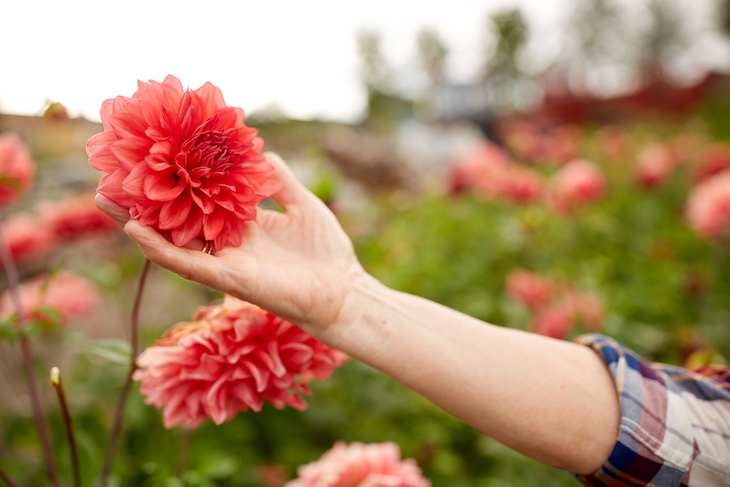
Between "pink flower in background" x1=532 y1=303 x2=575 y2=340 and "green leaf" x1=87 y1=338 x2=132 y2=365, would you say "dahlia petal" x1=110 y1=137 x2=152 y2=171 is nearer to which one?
"green leaf" x1=87 y1=338 x2=132 y2=365

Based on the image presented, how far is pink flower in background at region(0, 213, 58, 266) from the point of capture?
2.02 m

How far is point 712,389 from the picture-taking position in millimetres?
941

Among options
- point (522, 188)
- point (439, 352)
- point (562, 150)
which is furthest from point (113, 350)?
point (562, 150)

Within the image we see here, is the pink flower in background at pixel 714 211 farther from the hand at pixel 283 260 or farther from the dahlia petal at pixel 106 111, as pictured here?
the dahlia petal at pixel 106 111

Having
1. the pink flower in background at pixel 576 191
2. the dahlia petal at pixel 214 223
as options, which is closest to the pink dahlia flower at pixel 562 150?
the pink flower in background at pixel 576 191

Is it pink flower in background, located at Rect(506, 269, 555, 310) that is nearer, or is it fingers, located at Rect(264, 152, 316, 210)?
fingers, located at Rect(264, 152, 316, 210)

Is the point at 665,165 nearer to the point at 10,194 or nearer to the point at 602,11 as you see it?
the point at 10,194

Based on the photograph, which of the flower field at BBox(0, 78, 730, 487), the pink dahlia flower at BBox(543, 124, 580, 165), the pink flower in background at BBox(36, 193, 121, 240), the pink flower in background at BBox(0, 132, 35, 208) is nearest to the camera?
the flower field at BBox(0, 78, 730, 487)

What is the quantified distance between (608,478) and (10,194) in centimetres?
195

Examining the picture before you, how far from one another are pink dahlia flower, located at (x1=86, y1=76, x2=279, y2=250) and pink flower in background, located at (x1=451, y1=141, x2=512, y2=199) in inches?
109

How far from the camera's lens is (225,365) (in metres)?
0.77

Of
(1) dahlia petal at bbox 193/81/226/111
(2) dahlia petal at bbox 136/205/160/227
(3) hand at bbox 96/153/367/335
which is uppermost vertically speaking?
(1) dahlia petal at bbox 193/81/226/111

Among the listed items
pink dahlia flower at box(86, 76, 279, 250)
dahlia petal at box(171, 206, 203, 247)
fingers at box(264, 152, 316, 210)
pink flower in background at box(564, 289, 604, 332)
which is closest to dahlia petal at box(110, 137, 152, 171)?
pink dahlia flower at box(86, 76, 279, 250)

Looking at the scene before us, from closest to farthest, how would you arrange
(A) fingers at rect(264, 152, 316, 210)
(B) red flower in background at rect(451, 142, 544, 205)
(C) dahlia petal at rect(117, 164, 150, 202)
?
(C) dahlia petal at rect(117, 164, 150, 202) → (A) fingers at rect(264, 152, 316, 210) → (B) red flower in background at rect(451, 142, 544, 205)
